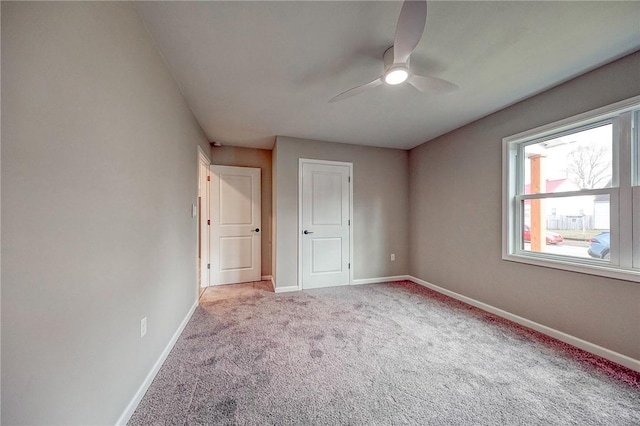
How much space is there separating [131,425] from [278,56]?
2.51 meters

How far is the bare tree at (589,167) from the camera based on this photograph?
1904 millimetres

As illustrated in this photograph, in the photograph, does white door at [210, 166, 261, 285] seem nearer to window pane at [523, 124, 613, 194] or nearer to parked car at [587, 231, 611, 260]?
window pane at [523, 124, 613, 194]

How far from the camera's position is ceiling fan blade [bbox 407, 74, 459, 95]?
5.45 feet

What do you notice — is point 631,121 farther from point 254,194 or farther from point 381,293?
point 254,194

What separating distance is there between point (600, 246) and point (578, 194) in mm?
473

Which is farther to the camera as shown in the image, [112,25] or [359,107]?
[359,107]

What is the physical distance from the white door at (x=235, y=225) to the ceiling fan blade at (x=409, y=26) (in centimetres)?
300

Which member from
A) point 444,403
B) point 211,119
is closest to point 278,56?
point 211,119

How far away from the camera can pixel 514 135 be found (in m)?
2.43

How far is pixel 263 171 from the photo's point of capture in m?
4.03

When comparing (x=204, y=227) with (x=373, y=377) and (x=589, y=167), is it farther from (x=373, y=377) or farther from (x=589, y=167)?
(x=589, y=167)

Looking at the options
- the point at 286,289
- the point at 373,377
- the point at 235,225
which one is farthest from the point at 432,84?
the point at 235,225

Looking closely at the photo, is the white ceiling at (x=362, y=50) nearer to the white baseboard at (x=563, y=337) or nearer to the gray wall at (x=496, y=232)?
the gray wall at (x=496, y=232)

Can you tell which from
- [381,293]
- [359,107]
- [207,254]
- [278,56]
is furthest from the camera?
[207,254]
